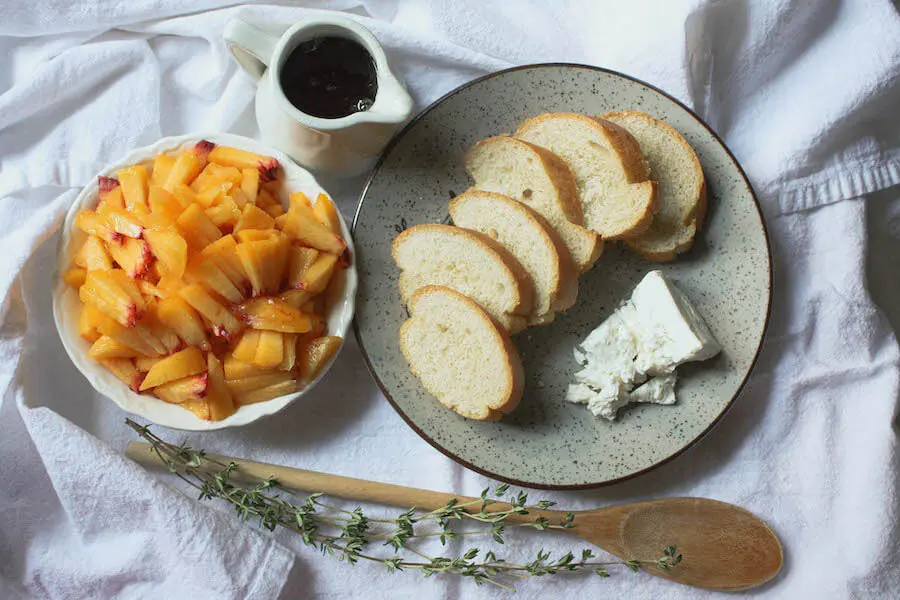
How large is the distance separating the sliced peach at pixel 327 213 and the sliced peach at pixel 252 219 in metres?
0.13

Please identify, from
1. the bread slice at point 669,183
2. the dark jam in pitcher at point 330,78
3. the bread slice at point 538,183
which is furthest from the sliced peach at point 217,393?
the bread slice at point 669,183

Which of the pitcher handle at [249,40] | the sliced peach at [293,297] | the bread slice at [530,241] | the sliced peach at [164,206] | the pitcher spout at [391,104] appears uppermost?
the pitcher spout at [391,104]

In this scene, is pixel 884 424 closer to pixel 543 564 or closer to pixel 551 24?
pixel 543 564

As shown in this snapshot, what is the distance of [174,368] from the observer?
202cm

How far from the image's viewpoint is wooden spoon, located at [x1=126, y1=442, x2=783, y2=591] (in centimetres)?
228

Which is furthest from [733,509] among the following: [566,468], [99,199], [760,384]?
[99,199]

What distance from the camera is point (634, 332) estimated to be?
7.21ft

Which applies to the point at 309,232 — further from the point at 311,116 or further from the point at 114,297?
the point at 114,297

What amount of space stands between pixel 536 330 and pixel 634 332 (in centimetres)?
28

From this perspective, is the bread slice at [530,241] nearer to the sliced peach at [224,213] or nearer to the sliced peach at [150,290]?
the sliced peach at [224,213]

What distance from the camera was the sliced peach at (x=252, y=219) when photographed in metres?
2.06

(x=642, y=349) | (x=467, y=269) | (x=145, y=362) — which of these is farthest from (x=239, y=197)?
(x=642, y=349)

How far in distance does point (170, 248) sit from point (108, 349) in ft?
1.04

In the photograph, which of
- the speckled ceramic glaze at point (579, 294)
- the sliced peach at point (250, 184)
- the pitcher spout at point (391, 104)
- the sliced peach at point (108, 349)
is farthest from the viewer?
the speckled ceramic glaze at point (579, 294)
